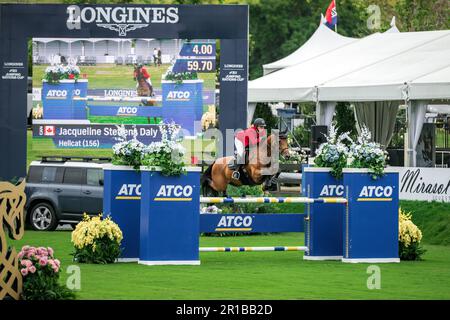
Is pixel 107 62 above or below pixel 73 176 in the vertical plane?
above

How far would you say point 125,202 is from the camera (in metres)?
20.3

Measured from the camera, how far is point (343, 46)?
42.4 m

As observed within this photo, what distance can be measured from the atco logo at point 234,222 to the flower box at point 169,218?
3.48 feet

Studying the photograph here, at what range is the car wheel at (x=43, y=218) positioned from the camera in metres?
29.7

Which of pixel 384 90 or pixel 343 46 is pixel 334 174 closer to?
pixel 384 90

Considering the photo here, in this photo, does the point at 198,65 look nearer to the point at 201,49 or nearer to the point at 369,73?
the point at 201,49

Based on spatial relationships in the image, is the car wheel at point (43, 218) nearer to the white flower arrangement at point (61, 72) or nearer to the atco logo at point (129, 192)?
the white flower arrangement at point (61, 72)

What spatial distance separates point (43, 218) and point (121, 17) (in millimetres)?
5098

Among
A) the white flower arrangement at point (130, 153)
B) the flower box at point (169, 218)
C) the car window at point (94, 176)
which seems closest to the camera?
the flower box at point (169, 218)

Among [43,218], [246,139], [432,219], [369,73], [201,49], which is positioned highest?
[201,49]

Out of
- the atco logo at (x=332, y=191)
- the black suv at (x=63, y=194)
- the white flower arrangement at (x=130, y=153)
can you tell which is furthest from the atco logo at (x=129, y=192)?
the black suv at (x=63, y=194)

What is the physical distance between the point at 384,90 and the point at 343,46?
411 inches

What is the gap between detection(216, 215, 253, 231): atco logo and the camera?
2062 centimetres

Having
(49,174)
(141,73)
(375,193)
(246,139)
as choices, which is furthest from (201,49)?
(375,193)
